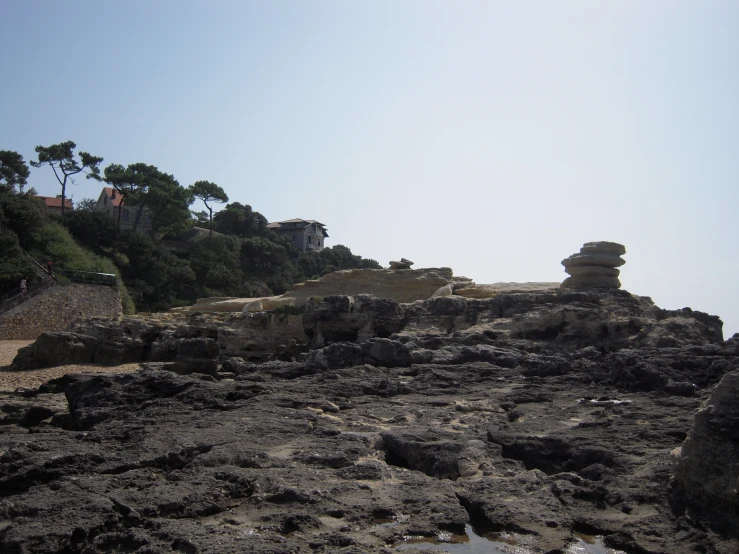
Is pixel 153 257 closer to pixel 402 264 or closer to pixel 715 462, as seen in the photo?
pixel 402 264

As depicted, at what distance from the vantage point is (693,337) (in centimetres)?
1504

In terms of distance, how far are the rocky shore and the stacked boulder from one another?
630cm

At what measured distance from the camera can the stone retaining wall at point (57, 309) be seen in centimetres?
2250

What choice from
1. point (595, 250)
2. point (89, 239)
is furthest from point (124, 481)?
point (89, 239)

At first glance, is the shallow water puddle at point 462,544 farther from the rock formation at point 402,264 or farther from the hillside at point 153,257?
the hillside at point 153,257

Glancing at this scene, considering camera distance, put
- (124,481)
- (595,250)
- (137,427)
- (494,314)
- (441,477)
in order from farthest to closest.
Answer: (595,250)
(494,314)
(137,427)
(441,477)
(124,481)

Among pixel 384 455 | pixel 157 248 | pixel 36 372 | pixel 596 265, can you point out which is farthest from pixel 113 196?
pixel 384 455

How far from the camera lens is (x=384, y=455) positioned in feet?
22.3

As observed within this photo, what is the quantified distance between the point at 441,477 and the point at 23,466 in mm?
3709

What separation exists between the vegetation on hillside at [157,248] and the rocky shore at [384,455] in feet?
61.3

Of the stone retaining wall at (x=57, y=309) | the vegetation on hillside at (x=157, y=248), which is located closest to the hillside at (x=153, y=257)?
the vegetation on hillside at (x=157, y=248)

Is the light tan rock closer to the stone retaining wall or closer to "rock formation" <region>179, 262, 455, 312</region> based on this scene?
"rock formation" <region>179, 262, 455, 312</region>

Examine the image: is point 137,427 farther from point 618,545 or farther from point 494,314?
point 494,314

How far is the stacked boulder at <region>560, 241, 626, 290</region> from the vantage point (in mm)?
18484
